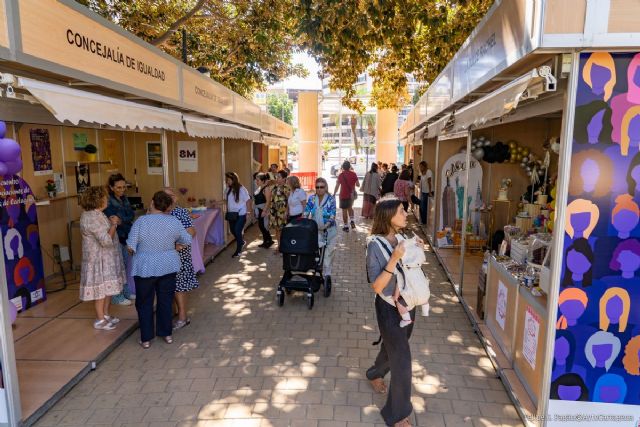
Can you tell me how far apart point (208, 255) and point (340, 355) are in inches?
176

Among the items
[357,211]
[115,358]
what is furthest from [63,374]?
[357,211]

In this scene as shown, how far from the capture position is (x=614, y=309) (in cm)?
298

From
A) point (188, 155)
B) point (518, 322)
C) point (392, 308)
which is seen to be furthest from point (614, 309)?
point (188, 155)

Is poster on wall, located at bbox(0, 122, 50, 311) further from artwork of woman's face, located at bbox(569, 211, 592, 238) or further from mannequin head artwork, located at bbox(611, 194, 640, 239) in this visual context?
mannequin head artwork, located at bbox(611, 194, 640, 239)

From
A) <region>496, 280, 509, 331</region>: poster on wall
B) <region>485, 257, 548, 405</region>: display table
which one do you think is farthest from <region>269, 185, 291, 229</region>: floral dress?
<region>496, 280, 509, 331</region>: poster on wall

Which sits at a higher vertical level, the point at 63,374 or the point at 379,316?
the point at 379,316

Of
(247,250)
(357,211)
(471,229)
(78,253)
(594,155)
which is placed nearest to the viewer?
(594,155)

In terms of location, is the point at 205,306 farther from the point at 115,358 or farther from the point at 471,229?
the point at 471,229

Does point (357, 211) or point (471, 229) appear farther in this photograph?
point (357, 211)

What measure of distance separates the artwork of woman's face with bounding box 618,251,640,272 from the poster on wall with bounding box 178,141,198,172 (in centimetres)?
804

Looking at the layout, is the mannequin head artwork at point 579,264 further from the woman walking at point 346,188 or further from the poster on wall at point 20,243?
the woman walking at point 346,188

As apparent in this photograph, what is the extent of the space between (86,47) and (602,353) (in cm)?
480

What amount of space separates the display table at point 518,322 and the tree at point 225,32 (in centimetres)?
543

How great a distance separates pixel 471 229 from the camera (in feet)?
28.2
